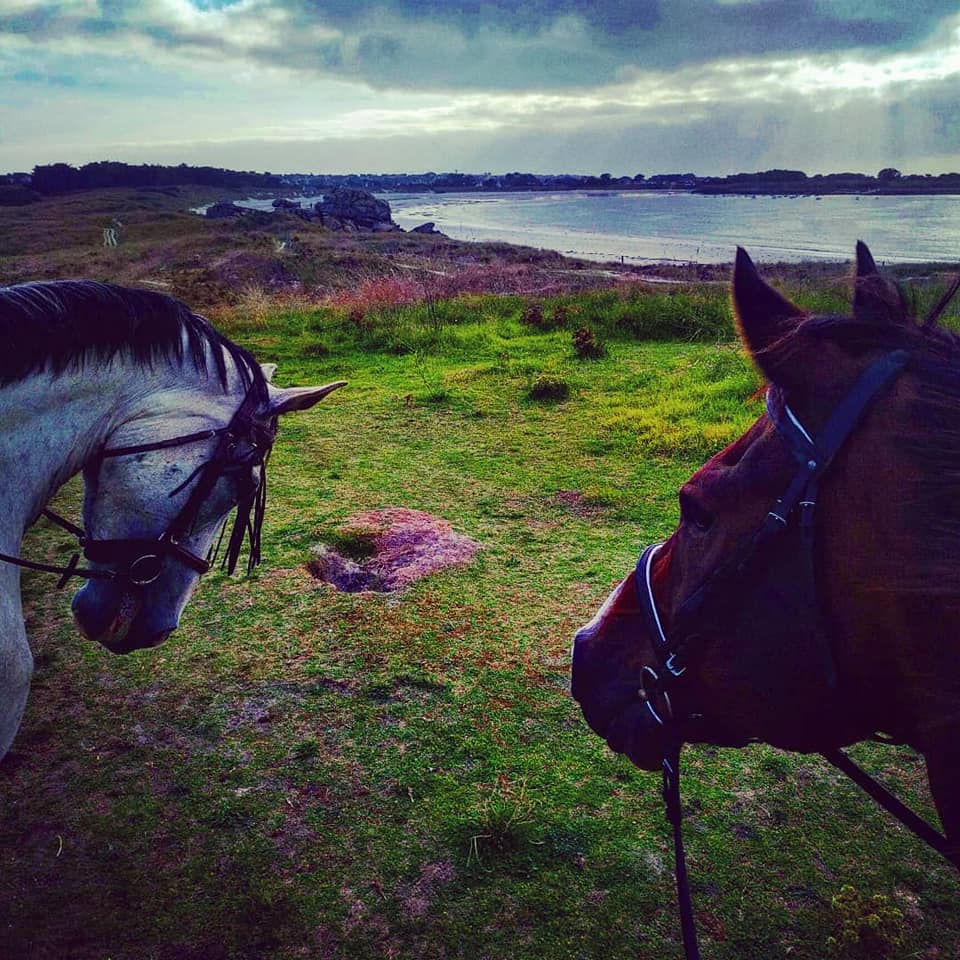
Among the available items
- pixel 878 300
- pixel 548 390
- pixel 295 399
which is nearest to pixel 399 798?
pixel 295 399

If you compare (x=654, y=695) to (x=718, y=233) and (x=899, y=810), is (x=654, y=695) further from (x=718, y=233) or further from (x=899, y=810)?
(x=718, y=233)

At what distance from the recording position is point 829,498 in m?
1.29

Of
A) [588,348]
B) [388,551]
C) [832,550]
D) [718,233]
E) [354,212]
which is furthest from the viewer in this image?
[354,212]

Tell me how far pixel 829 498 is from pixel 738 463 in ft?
0.68

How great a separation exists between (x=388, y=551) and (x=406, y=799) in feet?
8.27

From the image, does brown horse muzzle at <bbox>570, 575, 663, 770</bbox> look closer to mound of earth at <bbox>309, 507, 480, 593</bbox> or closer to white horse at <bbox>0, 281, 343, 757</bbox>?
white horse at <bbox>0, 281, 343, 757</bbox>

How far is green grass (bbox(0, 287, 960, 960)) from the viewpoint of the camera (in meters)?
2.48

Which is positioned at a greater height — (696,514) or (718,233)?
(718,233)

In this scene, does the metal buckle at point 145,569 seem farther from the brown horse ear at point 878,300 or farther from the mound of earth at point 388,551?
the mound of earth at point 388,551

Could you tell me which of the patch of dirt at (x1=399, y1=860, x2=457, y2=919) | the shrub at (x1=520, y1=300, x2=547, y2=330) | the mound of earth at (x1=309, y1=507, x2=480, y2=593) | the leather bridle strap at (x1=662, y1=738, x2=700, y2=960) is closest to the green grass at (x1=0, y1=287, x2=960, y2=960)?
the patch of dirt at (x1=399, y1=860, x2=457, y2=919)

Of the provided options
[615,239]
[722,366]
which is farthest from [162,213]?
[722,366]

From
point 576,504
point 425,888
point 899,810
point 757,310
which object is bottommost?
point 425,888

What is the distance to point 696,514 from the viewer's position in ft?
5.06

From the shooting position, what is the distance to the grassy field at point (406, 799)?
2463 mm
